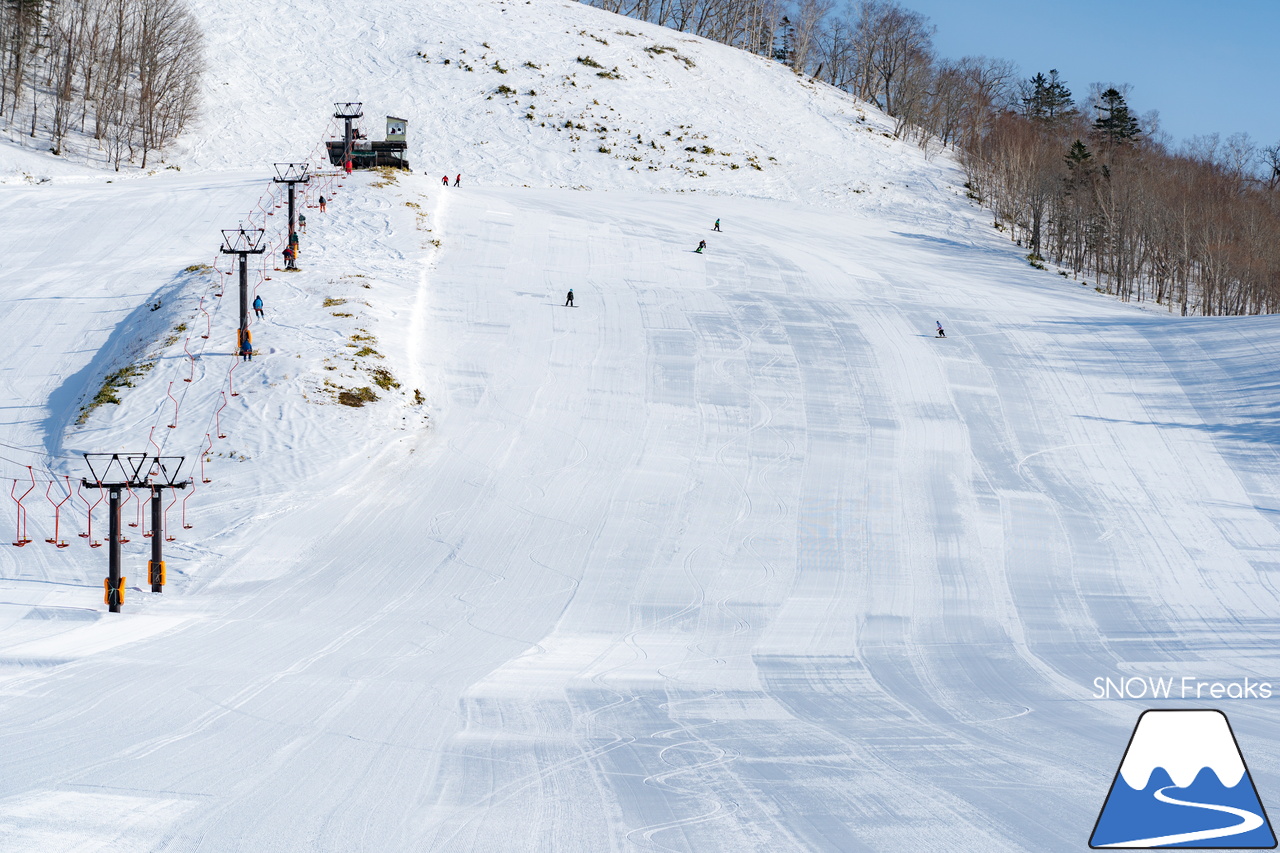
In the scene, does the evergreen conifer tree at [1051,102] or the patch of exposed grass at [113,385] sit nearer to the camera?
the patch of exposed grass at [113,385]

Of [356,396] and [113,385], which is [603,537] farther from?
[113,385]

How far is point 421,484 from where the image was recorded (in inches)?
814

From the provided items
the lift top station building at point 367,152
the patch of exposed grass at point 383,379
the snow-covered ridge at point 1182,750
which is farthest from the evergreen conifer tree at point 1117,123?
the snow-covered ridge at point 1182,750

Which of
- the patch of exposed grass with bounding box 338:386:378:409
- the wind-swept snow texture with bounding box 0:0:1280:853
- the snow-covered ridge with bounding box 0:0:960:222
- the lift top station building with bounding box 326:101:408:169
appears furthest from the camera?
the snow-covered ridge with bounding box 0:0:960:222

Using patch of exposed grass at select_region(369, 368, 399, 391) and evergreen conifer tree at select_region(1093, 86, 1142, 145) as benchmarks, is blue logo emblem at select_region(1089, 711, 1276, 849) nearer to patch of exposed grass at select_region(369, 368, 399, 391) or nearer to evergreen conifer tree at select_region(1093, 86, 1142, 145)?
patch of exposed grass at select_region(369, 368, 399, 391)

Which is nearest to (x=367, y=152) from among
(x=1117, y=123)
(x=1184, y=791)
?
(x=1184, y=791)

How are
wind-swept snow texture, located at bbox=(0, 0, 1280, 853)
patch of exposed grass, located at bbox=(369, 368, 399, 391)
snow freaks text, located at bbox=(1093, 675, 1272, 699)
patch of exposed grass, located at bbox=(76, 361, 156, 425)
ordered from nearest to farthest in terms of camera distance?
wind-swept snow texture, located at bbox=(0, 0, 1280, 853) < snow freaks text, located at bbox=(1093, 675, 1272, 699) < patch of exposed grass, located at bbox=(76, 361, 156, 425) < patch of exposed grass, located at bbox=(369, 368, 399, 391)

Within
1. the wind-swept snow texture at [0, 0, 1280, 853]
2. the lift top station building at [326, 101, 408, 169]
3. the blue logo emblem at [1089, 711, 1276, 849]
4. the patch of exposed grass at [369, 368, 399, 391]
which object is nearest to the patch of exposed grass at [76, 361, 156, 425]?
the wind-swept snow texture at [0, 0, 1280, 853]

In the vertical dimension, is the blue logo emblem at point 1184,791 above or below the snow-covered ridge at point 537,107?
below

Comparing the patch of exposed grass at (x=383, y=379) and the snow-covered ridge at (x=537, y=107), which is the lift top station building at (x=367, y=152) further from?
the patch of exposed grass at (x=383, y=379)

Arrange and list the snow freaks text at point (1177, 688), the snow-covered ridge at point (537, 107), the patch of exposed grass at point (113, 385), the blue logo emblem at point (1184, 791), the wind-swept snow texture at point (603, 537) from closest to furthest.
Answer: the blue logo emblem at point (1184, 791)
the wind-swept snow texture at point (603, 537)
the snow freaks text at point (1177, 688)
the patch of exposed grass at point (113, 385)
the snow-covered ridge at point (537, 107)

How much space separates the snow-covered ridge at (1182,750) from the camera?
5.17m

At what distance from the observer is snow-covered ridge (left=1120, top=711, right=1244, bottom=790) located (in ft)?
17.0

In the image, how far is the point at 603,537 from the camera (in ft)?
62.2
